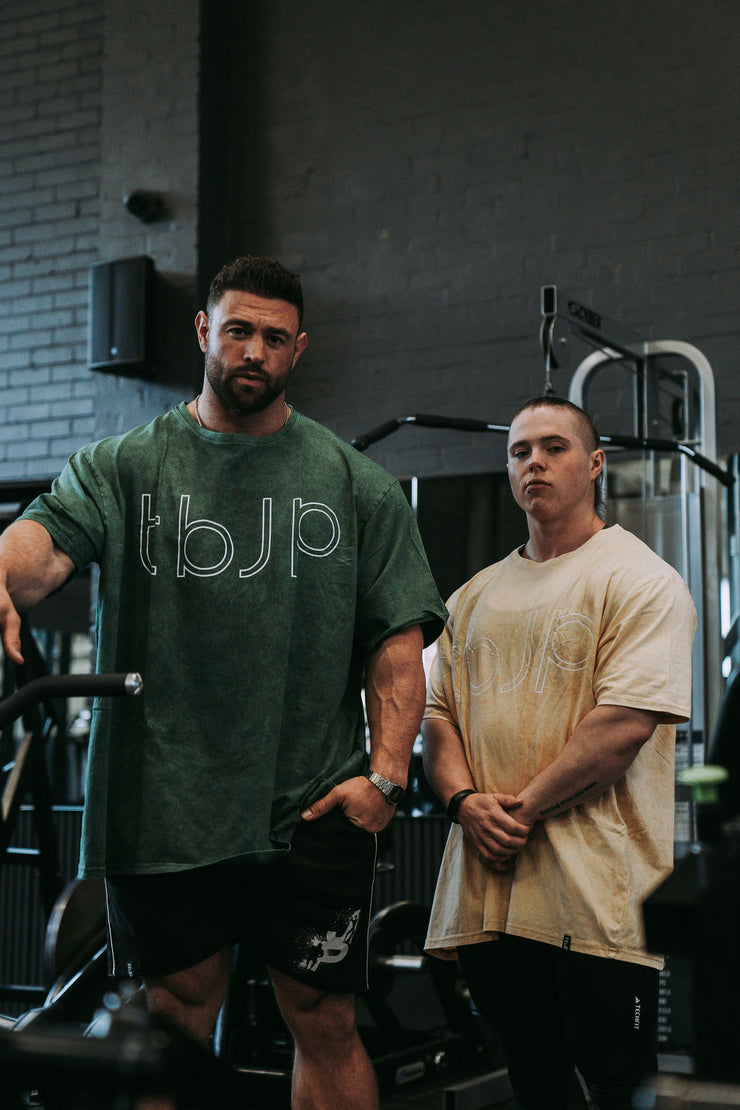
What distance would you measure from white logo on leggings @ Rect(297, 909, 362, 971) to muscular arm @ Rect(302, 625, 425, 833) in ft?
0.54

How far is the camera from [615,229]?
4344 millimetres

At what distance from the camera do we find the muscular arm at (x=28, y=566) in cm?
165

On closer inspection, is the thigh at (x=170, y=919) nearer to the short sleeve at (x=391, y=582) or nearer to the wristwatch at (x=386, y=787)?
the wristwatch at (x=386, y=787)

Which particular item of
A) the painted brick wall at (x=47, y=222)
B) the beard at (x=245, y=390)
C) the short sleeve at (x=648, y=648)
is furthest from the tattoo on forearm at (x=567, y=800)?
the painted brick wall at (x=47, y=222)

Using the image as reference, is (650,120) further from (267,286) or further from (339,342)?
(267,286)

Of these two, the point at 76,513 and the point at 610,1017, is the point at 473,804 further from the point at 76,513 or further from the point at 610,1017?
the point at 76,513

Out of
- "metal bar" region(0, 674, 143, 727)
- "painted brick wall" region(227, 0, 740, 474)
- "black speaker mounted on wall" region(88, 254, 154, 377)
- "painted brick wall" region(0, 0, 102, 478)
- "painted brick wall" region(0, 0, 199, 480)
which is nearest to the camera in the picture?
"metal bar" region(0, 674, 143, 727)

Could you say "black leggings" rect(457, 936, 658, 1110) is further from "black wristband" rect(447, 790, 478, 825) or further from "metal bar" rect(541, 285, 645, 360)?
"metal bar" rect(541, 285, 645, 360)

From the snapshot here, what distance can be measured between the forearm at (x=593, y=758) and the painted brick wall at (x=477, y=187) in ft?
8.06

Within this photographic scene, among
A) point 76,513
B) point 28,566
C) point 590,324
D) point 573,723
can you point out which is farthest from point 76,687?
point 590,324

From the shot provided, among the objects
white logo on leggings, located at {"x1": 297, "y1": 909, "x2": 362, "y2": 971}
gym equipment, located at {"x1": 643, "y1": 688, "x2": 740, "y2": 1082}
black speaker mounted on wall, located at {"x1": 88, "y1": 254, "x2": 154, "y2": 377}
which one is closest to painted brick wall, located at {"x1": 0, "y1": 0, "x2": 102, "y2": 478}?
black speaker mounted on wall, located at {"x1": 88, "y1": 254, "x2": 154, "y2": 377}

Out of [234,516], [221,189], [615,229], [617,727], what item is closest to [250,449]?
[234,516]

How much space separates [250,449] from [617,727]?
2.37 ft

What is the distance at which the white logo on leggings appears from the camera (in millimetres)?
1764
